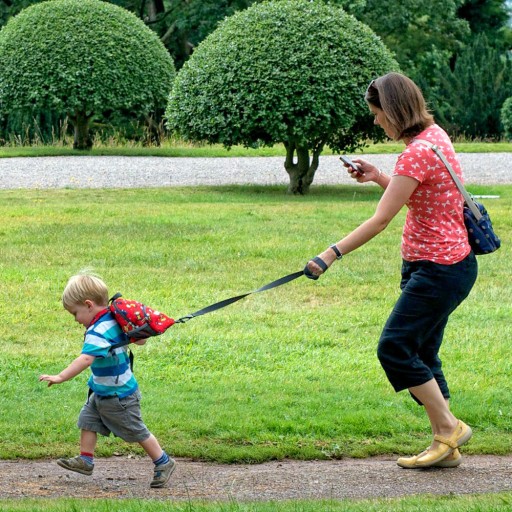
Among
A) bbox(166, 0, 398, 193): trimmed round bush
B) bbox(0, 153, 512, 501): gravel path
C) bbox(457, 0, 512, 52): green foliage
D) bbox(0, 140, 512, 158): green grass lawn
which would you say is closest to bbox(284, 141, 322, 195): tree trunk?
bbox(166, 0, 398, 193): trimmed round bush

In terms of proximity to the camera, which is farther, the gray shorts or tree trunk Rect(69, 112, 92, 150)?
tree trunk Rect(69, 112, 92, 150)

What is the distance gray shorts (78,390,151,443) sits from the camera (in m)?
4.89

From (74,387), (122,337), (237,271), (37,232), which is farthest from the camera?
(37,232)

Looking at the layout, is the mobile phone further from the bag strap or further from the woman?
the bag strap

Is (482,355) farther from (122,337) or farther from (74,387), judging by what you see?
(122,337)

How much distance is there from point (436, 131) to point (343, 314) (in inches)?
145

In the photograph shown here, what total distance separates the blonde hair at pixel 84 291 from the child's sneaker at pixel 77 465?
2.48 feet

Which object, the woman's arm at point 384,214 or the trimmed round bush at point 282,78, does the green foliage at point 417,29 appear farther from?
the woman's arm at point 384,214

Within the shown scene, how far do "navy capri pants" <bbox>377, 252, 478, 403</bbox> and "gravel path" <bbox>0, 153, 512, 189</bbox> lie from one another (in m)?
11.7

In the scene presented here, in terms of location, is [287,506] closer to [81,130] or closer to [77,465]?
[77,465]

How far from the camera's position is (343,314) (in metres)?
8.48

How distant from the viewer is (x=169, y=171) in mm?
18484

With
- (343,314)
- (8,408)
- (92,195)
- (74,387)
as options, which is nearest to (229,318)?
(343,314)

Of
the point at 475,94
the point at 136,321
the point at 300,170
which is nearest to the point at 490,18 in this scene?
the point at 475,94
